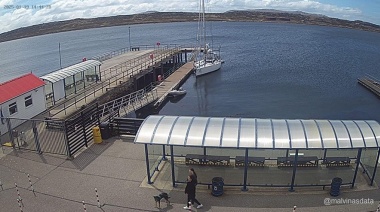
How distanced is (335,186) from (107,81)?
28.7 meters

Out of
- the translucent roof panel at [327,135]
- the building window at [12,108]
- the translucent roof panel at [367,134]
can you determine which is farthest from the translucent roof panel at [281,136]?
the building window at [12,108]

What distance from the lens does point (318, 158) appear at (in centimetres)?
1514

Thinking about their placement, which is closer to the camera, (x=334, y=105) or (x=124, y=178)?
(x=124, y=178)

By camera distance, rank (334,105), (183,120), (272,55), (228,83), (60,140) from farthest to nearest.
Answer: (272,55) < (228,83) < (334,105) < (60,140) < (183,120)

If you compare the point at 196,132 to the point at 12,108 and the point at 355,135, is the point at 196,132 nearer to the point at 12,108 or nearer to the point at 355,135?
the point at 355,135

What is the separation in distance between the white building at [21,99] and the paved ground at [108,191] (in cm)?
452

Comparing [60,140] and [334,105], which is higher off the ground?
[60,140]

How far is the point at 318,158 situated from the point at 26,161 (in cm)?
1445

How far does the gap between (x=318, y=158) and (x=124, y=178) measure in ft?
29.6

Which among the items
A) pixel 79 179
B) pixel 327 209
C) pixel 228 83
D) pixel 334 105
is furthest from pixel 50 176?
pixel 228 83

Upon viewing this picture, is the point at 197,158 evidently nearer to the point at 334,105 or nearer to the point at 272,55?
the point at 334,105

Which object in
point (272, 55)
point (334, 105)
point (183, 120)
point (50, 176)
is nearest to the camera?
point (183, 120)

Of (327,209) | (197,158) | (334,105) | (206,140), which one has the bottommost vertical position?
(334,105)

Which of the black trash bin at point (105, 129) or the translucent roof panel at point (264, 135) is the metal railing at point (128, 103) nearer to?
the black trash bin at point (105, 129)
